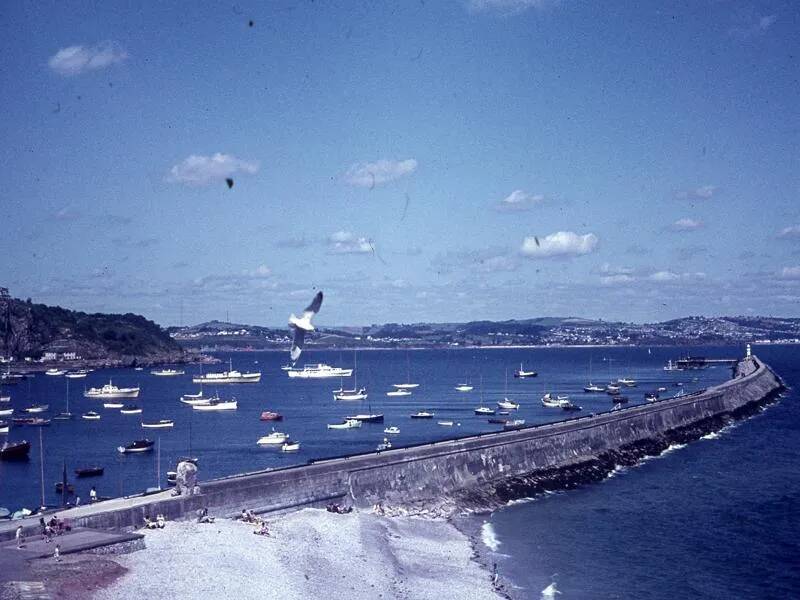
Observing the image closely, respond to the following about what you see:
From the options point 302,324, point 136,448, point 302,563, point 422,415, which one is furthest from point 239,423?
point 302,324

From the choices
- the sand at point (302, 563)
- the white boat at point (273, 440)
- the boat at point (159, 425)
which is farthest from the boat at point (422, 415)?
the sand at point (302, 563)

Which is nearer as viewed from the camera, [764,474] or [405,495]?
[405,495]

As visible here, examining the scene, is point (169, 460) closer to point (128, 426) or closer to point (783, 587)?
point (128, 426)

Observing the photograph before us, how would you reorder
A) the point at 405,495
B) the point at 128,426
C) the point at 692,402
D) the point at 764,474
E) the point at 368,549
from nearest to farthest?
the point at 368,549, the point at 405,495, the point at 764,474, the point at 692,402, the point at 128,426

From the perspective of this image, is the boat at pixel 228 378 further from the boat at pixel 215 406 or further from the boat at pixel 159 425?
the boat at pixel 159 425

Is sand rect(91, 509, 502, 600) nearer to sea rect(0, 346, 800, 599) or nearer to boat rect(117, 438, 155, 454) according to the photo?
sea rect(0, 346, 800, 599)

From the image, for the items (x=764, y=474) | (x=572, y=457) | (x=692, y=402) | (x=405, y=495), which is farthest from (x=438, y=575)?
(x=692, y=402)
